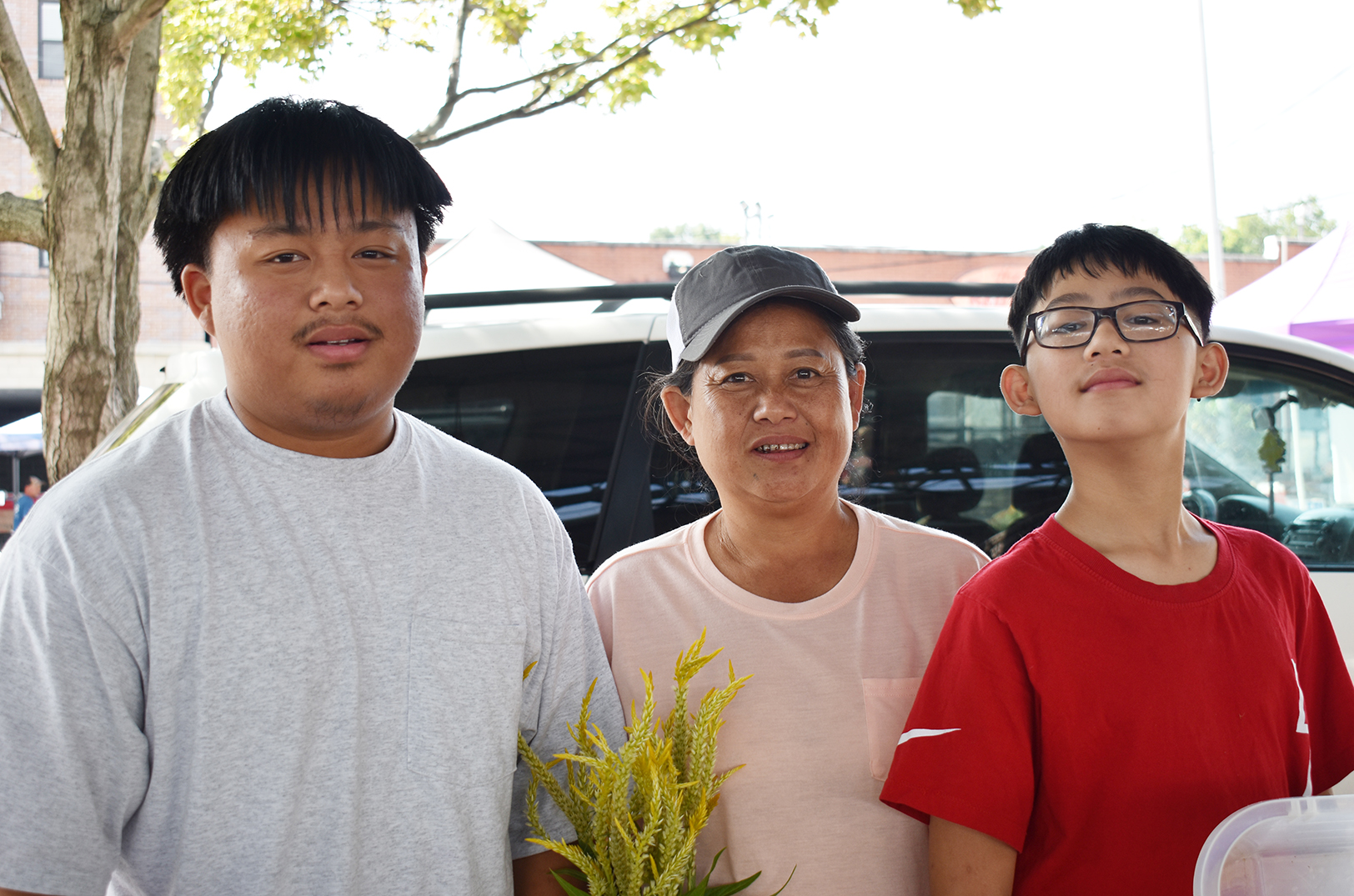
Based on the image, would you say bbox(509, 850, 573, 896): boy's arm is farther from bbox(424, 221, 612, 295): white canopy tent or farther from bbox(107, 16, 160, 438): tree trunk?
bbox(424, 221, 612, 295): white canopy tent

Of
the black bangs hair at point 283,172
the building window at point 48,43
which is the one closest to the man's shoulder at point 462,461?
the black bangs hair at point 283,172

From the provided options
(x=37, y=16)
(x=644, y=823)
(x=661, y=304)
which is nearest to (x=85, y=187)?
(x=661, y=304)

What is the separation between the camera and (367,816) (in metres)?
1.32

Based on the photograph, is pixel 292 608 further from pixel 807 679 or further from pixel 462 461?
pixel 807 679

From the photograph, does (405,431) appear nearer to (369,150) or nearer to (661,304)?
(369,150)

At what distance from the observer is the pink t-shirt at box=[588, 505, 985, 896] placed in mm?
1562

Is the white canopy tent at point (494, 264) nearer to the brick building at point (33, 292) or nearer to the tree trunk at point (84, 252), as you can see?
the tree trunk at point (84, 252)

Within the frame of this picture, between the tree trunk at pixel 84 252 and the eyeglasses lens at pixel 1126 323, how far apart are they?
13.0 feet

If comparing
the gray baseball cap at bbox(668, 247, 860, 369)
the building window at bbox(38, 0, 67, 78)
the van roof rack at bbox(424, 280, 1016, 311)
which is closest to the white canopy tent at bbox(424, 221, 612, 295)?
the van roof rack at bbox(424, 280, 1016, 311)

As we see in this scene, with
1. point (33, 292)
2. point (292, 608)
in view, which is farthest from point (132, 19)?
point (33, 292)

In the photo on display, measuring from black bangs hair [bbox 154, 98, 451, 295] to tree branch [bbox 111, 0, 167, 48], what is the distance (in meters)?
2.91

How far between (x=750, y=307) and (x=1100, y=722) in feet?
2.88

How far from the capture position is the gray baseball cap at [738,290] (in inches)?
69.6

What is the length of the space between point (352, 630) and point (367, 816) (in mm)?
248
